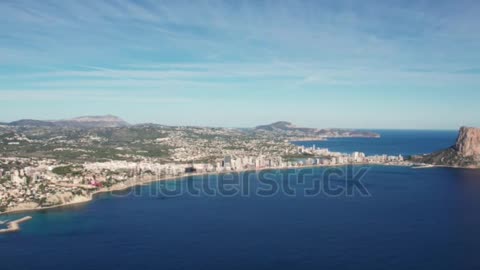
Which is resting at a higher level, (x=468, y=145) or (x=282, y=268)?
(x=468, y=145)

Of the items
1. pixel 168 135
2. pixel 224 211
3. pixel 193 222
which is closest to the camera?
pixel 193 222

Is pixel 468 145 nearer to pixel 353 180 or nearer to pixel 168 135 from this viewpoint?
pixel 353 180

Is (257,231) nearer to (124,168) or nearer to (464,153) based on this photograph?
(124,168)

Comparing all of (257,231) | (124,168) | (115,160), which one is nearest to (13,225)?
(257,231)

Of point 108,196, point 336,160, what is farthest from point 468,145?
point 108,196

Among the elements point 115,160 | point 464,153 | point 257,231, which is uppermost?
→ point 464,153

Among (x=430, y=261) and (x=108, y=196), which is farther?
(x=108, y=196)

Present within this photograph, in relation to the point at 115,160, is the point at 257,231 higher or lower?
lower

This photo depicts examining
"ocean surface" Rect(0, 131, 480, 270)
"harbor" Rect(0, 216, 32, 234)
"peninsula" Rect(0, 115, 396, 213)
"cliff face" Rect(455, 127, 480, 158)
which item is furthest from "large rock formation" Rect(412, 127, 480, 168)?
"harbor" Rect(0, 216, 32, 234)
